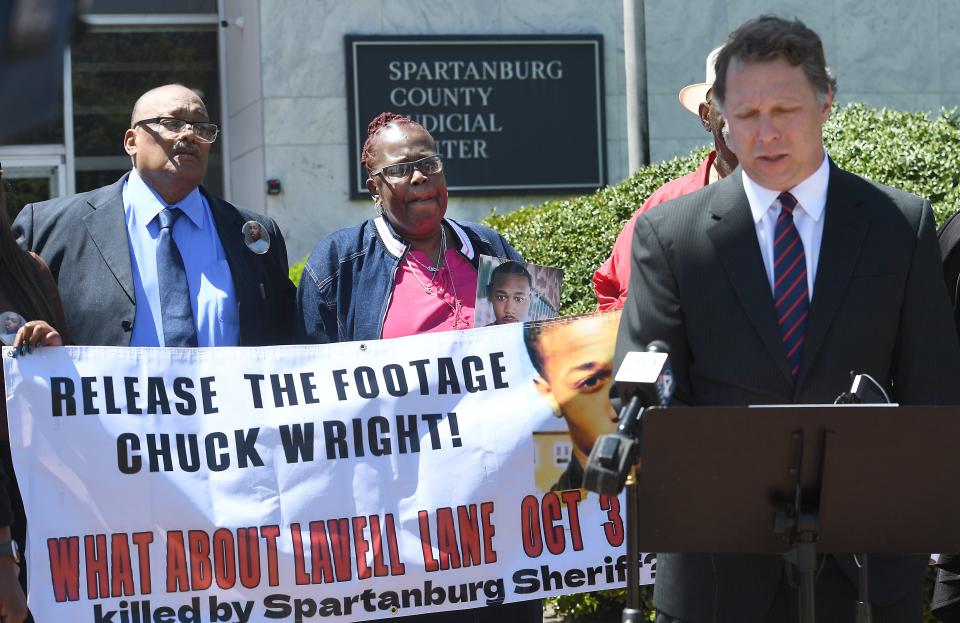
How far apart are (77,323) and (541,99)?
978 centimetres

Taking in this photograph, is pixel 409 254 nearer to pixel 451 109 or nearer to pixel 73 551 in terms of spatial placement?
pixel 73 551

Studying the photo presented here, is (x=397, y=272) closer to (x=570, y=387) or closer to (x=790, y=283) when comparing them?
(x=570, y=387)

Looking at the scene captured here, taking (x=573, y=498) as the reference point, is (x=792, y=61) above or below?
above

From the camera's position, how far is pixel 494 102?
13.6m

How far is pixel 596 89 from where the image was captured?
1389cm

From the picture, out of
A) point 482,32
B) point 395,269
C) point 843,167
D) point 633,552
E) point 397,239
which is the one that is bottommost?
point 633,552

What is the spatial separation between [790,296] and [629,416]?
63 cm

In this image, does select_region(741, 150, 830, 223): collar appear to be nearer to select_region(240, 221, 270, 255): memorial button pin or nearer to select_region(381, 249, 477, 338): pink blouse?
select_region(381, 249, 477, 338): pink blouse

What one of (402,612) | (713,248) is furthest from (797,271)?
(402,612)

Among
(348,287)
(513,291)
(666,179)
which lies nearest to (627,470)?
(513,291)

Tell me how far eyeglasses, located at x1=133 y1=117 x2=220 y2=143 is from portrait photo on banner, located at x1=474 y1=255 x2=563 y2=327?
3.53 feet

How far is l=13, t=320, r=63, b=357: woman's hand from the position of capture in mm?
4129

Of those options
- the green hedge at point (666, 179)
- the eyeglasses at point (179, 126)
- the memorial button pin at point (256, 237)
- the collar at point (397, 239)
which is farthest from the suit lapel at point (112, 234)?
the green hedge at point (666, 179)

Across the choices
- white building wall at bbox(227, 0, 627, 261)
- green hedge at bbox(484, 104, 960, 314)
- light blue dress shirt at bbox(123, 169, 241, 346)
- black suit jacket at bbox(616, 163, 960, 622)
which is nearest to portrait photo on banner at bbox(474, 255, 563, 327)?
light blue dress shirt at bbox(123, 169, 241, 346)
